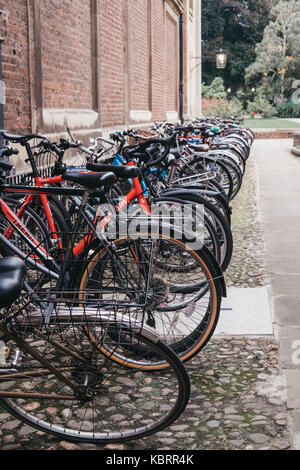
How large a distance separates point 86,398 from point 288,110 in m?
49.6

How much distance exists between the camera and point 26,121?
22.7 ft

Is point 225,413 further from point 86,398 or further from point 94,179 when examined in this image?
point 94,179

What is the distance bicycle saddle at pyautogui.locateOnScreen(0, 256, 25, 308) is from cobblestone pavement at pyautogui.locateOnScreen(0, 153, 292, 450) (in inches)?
36.5

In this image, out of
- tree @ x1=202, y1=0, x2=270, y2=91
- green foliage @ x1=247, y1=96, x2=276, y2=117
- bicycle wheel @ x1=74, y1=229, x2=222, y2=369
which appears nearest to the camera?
bicycle wheel @ x1=74, y1=229, x2=222, y2=369

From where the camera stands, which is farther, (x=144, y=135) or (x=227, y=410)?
(x=144, y=135)

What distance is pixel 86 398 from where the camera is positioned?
9.25 ft

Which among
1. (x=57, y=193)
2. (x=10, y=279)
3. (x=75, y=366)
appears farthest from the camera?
(x=57, y=193)

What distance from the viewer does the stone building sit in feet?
22.1

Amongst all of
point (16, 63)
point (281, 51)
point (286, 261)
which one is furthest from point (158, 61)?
point (281, 51)

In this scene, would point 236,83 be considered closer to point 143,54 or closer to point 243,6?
point 243,6

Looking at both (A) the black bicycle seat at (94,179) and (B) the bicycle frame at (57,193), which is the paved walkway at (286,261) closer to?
(B) the bicycle frame at (57,193)

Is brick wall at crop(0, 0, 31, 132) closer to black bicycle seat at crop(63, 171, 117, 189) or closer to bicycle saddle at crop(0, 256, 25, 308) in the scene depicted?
black bicycle seat at crop(63, 171, 117, 189)

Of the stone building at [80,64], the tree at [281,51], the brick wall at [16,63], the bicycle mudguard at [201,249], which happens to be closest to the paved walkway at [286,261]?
the bicycle mudguard at [201,249]

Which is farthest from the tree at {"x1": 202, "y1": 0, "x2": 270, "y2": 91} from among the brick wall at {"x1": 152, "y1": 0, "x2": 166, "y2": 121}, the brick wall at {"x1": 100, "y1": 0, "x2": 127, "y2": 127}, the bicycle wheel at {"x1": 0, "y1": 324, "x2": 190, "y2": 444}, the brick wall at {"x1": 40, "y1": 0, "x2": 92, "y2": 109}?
the bicycle wheel at {"x1": 0, "y1": 324, "x2": 190, "y2": 444}
